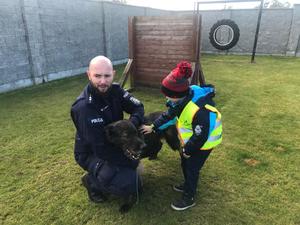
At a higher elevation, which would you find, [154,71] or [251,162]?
[154,71]

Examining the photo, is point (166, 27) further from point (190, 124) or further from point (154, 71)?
point (190, 124)

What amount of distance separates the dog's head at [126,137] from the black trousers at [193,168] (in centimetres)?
62

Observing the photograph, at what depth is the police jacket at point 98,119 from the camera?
2854mm

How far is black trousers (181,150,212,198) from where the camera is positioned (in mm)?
2963

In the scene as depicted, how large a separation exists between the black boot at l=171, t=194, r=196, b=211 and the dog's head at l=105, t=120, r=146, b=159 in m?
0.83

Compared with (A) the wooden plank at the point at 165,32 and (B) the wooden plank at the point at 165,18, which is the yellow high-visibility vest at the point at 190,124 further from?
(B) the wooden plank at the point at 165,18

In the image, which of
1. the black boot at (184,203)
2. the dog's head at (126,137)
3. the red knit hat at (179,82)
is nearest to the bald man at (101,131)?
the dog's head at (126,137)

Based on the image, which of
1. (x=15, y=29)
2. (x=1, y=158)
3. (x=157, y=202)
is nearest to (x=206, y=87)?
(x=157, y=202)

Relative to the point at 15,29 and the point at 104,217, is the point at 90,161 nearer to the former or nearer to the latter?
the point at 104,217

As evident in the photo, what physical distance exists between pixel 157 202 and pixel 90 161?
94cm

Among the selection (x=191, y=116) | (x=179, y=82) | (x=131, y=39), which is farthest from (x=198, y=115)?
(x=131, y=39)

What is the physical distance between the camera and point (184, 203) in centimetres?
312

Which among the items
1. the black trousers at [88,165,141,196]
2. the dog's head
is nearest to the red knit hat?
the dog's head

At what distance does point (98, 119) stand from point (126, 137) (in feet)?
1.21
